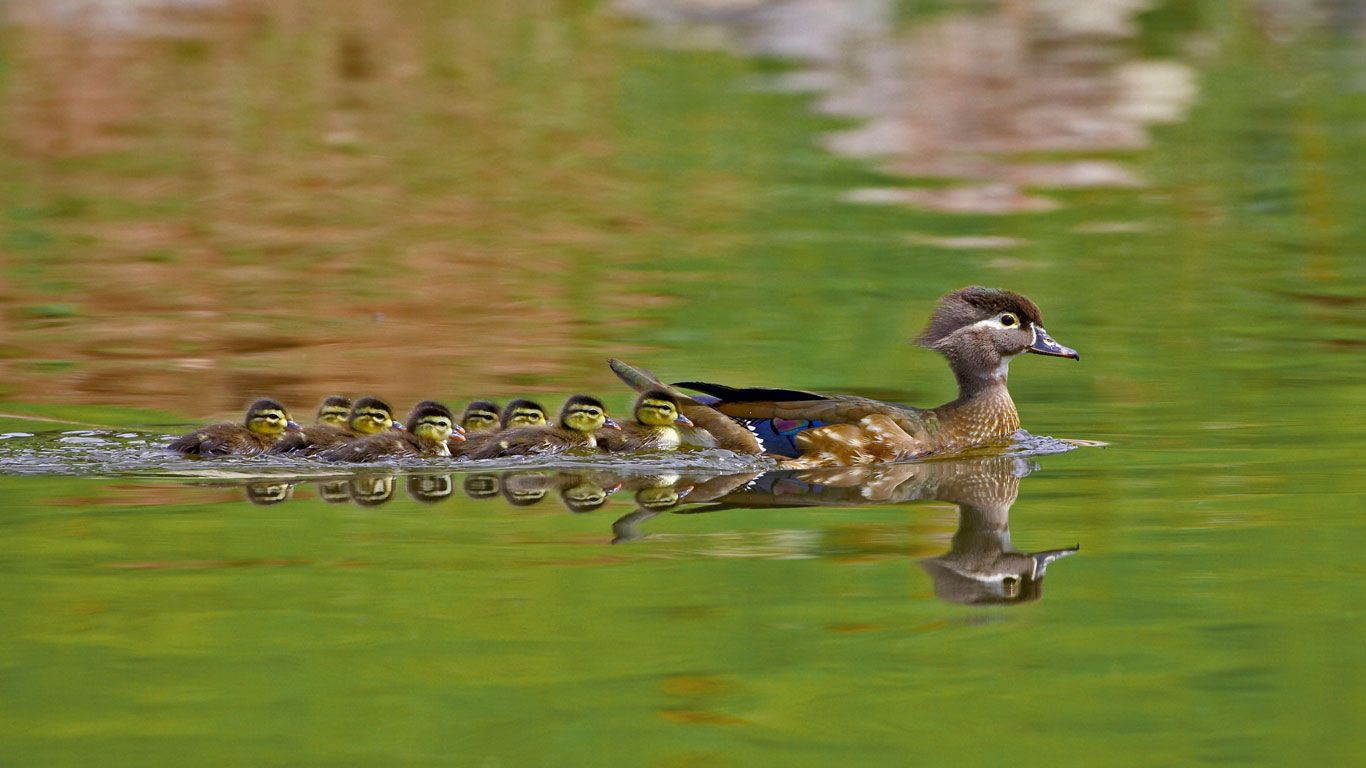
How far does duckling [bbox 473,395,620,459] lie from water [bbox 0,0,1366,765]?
4.0 inches

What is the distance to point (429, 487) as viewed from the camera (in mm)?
7395

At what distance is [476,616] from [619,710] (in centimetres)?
84

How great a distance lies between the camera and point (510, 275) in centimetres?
1223

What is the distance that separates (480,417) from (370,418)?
17.7 inches

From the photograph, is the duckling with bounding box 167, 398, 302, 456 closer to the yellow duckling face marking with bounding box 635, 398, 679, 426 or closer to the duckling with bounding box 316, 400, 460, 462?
the duckling with bounding box 316, 400, 460, 462

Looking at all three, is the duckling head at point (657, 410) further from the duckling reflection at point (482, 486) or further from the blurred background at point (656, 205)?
the blurred background at point (656, 205)

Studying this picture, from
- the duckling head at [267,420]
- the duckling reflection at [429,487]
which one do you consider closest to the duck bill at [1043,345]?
the duckling reflection at [429,487]

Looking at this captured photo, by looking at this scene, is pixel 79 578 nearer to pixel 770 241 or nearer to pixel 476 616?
pixel 476 616

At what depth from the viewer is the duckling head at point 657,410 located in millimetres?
8039

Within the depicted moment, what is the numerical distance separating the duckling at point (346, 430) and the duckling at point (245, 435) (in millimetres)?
39

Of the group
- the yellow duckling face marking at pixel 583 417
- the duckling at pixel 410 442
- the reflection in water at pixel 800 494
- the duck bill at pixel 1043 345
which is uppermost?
the duck bill at pixel 1043 345

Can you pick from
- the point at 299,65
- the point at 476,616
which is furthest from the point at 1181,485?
the point at 299,65

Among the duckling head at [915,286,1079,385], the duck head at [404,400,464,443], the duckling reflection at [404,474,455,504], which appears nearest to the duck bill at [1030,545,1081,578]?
the duckling reflection at [404,474,455,504]

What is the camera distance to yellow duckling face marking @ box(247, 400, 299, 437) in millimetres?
7820
